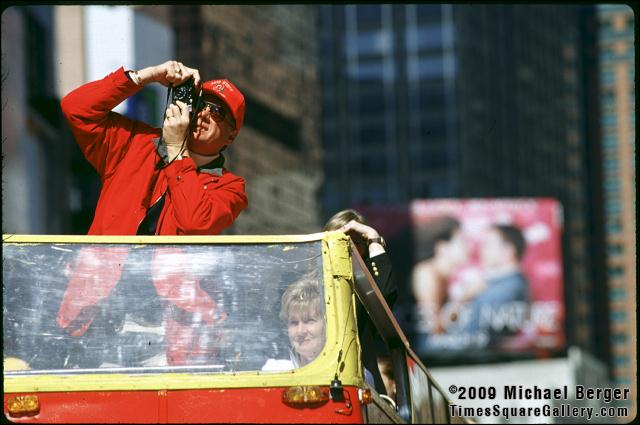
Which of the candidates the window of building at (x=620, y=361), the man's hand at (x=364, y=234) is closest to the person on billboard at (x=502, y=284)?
the man's hand at (x=364, y=234)

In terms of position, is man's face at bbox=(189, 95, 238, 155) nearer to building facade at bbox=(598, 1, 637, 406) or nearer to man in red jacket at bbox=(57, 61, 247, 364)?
man in red jacket at bbox=(57, 61, 247, 364)

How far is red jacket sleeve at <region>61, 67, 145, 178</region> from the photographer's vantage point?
21.0ft

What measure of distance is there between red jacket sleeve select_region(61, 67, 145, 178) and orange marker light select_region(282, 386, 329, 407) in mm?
1641

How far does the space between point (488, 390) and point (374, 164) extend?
99461 mm

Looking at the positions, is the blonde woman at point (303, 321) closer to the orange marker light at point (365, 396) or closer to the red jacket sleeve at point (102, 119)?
the orange marker light at point (365, 396)

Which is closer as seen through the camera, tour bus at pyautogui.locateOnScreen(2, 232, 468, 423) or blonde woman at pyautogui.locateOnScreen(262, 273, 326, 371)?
tour bus at pyautogui.locateOnScreen(2, 232, 468, 423)

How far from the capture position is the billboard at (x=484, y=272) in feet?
226

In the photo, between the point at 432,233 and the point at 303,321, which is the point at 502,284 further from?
the point at 303,321

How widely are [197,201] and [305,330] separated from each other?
81 centimetres

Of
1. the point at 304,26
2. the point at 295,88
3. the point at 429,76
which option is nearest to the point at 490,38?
the point at 429,76

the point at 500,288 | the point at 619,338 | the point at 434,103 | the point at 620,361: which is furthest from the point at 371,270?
the point at 619,338

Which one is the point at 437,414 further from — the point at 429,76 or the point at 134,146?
the point at 429,76

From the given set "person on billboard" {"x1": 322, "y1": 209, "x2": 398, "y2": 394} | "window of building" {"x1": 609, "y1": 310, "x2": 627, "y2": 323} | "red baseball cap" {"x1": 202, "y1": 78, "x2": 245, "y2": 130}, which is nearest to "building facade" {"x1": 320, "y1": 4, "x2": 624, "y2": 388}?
"window of building" {"x1": 609, "y1": 310, "x2": 627, "y2": 323}

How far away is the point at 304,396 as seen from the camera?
523 cm
